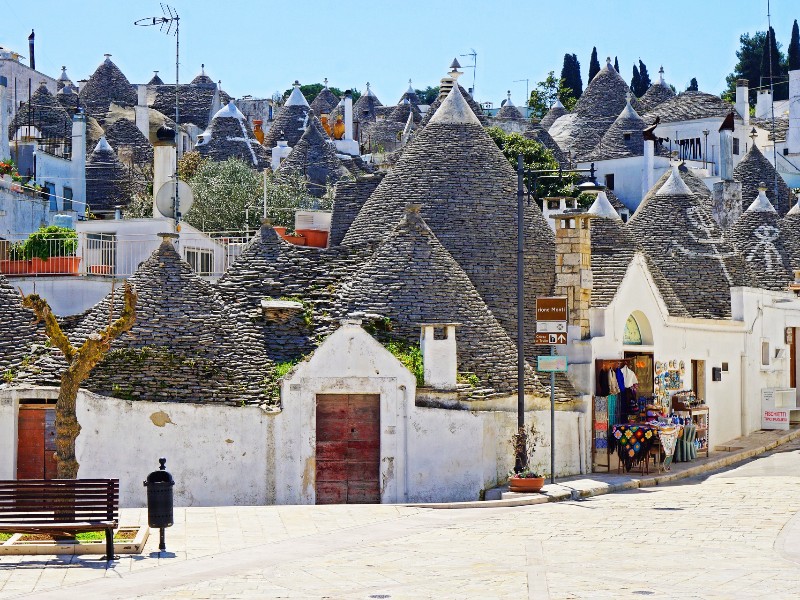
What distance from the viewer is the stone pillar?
53.1 meters

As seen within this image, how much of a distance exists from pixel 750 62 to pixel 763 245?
2762 inches

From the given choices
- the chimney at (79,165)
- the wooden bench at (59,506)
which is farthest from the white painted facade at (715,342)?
the chimney at (79,165)

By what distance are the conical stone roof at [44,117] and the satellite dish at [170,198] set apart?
1334 inches

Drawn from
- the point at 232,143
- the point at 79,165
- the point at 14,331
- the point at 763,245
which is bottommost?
the point at 14,331

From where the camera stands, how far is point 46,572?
16.5 metres

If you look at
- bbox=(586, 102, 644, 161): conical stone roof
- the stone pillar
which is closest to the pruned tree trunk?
the stone pillar

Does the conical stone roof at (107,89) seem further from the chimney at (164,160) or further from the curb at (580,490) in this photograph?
the curb at (580,490)

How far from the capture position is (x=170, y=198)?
3353cm

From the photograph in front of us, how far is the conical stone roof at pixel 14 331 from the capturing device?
27.0 metres

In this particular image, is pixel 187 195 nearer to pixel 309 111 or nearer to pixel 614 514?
pixel 614 514

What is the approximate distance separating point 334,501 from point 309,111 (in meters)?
54.2

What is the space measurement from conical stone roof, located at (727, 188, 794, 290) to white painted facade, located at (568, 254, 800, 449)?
0.84 m

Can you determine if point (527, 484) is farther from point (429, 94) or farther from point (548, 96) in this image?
point (429, 94)

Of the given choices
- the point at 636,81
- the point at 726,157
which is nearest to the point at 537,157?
the point at 726,157
